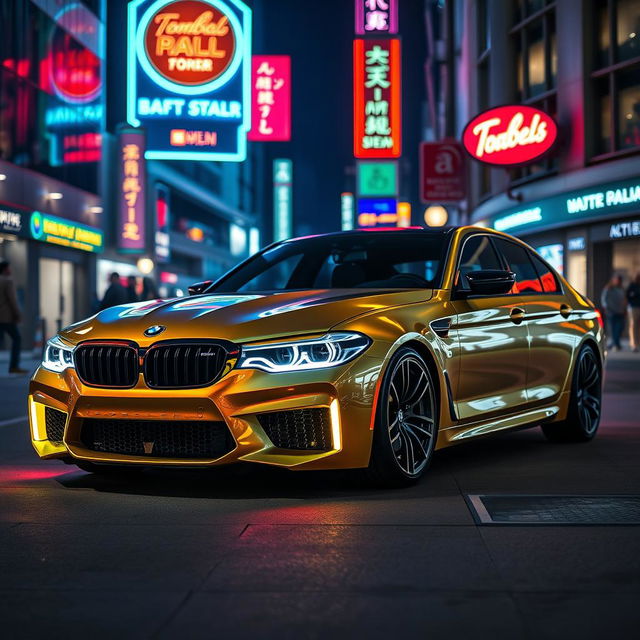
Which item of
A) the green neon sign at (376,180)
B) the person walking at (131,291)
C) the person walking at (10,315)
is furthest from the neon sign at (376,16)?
the person walking at (10,315)

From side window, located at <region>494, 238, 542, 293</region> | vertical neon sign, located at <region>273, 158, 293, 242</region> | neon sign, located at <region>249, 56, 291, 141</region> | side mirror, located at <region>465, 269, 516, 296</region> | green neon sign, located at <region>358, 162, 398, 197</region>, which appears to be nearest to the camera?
side mirror, located at <region>465, 269, 516, 296</region>

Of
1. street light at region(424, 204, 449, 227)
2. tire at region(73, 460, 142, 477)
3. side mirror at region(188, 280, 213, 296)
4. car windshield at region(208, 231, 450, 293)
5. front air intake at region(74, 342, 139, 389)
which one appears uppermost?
street light at region(424, 204, 449, 227)

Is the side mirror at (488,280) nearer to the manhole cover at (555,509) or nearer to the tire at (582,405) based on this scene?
the manhole cover at (555,509)

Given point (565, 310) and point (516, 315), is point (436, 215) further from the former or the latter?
point (516, 315)

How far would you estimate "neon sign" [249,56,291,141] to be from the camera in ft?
164

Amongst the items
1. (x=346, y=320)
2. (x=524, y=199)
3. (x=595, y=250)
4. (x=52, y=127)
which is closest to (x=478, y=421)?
(x=346, y=320)

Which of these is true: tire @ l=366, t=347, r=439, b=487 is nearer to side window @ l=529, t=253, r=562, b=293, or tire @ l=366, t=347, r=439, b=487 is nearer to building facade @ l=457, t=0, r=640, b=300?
side window @ l=529, t=253, r=562, b=293

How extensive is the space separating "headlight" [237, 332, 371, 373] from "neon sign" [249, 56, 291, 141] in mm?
44124

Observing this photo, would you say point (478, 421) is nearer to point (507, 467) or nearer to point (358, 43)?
point (507, 467)

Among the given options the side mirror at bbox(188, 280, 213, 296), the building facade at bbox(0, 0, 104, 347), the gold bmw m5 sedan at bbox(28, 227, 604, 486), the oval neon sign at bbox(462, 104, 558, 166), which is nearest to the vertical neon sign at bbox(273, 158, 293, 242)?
the building facade at bbox(0, 0, 104, 347)

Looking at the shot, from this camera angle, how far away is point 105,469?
7.08 metres

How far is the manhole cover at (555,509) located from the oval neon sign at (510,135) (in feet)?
80.0

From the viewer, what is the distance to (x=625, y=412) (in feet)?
38.3

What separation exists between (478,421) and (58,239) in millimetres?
28385
